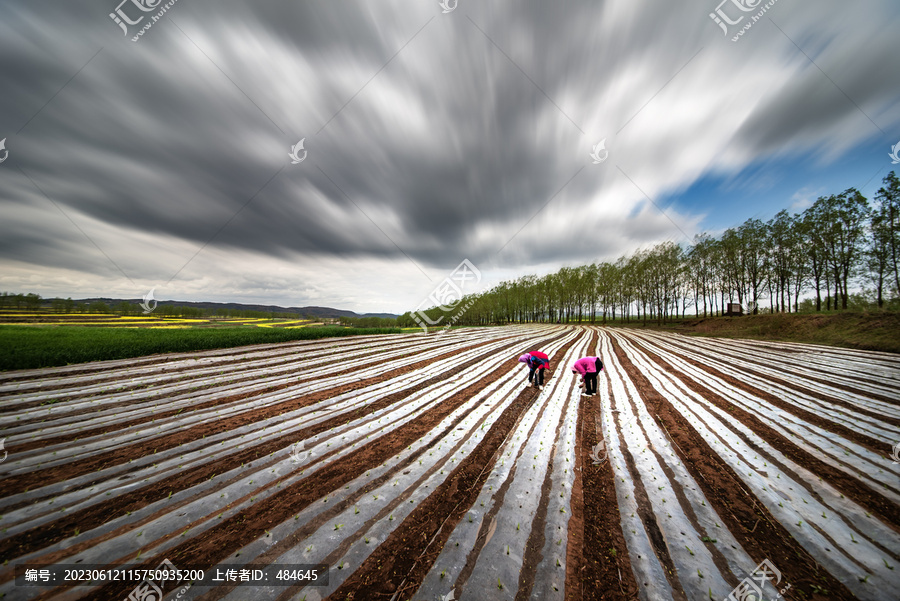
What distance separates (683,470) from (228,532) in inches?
334

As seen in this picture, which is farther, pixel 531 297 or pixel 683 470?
pixel 531 297

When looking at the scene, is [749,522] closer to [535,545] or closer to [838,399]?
[535,545]

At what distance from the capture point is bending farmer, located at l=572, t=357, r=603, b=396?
9.68 m

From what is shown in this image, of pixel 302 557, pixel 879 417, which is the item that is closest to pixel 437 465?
pixel 302 557

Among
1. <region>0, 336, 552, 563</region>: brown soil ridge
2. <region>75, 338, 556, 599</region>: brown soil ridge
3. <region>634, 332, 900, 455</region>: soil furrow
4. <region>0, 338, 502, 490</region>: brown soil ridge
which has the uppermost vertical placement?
<region>0, 338, 502, 490</region>: brown soil ridge

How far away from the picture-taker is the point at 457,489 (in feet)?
15.9

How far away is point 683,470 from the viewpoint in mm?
5453

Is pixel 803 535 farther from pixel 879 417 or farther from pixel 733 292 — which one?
pixel 733 292

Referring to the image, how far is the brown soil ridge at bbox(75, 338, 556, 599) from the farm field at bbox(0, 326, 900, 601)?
0.12 ft

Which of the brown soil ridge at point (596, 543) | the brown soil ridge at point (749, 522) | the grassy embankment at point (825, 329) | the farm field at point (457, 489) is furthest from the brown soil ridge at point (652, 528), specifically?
the grassy embankment at point (825, 329)
